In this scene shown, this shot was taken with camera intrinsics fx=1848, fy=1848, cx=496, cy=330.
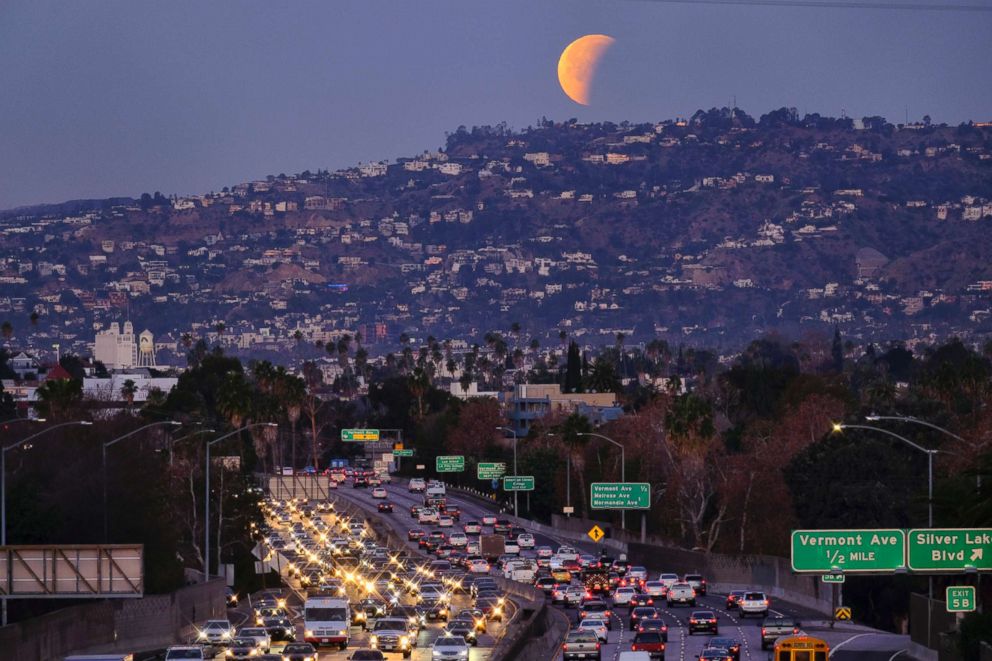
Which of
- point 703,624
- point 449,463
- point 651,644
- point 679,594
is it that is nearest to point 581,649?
point 651,644

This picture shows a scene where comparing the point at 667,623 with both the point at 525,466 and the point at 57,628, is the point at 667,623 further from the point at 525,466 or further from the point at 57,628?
the point at 525,466

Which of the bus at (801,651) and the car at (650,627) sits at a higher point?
the bus at (801,651)

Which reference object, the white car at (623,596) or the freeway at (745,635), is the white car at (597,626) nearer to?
the freeway at (745,635)

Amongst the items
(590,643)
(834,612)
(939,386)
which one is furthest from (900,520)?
(939,386)

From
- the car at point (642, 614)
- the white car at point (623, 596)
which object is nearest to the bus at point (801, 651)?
the car at point (642, 614)

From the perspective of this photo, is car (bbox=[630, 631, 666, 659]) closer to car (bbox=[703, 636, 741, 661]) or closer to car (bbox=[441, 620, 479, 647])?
car (bbox=[703, 636, 741, 661])

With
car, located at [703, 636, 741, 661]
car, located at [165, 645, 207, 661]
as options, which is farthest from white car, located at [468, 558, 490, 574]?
car, located at [165, 645, 207, 661]
